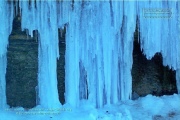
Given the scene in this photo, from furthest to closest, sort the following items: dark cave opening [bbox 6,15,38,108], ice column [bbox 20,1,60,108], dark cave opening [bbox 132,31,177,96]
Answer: dark cave opening [bbox 132,31,177,96] → dark cave opening [bbox 6,15,38,108] → ice column [bbox 20,1,60,108]

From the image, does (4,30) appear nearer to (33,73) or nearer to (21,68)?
(21,68)

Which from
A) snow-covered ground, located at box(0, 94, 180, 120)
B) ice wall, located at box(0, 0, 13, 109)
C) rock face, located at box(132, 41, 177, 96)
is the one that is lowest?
snow-covered ground, located at box(0, 94, 180, 120)

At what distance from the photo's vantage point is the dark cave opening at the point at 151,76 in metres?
5.45

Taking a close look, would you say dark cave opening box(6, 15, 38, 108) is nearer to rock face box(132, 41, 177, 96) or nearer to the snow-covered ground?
the snow-covered ground

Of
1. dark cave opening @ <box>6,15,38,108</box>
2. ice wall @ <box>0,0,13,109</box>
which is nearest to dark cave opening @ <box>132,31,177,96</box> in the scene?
dark cave opening @ <box>6,15,38,108</box>

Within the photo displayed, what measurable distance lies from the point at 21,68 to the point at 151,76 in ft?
6.51

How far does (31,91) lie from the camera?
5301 mm

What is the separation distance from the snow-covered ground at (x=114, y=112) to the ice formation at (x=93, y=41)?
0.12 m

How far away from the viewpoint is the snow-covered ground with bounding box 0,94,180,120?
4.98 m

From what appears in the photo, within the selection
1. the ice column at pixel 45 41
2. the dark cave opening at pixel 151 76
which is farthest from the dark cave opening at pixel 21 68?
the dark cave opening at pixel 151 76

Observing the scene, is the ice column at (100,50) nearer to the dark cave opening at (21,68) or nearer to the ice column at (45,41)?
the ice column at (45,41)

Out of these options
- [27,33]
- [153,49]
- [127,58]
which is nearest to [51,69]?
[27,33]

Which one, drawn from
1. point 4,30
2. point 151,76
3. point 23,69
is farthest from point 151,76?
point 4,30

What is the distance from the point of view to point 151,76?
5.53 metres
